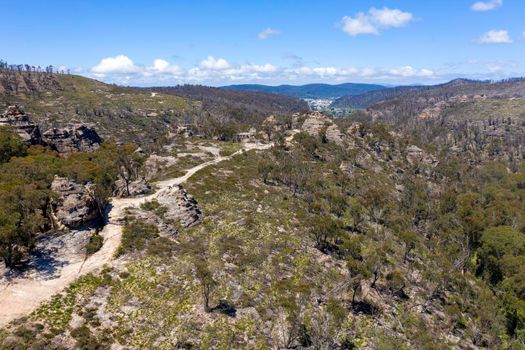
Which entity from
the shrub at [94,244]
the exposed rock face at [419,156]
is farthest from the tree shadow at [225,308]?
the exposed rock face at [419,156]

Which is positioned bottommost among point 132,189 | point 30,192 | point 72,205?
point 132,189

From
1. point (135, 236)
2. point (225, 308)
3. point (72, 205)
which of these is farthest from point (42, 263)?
point (225, 308)

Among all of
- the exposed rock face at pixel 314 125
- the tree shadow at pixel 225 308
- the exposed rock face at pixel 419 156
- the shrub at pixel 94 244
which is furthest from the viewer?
the exposed rock face at pixel 314 125

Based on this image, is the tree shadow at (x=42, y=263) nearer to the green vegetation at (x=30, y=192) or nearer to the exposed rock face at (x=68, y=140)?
the green vegetation at (x=30, y=192)

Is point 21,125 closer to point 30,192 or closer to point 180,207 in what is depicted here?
point 30,192

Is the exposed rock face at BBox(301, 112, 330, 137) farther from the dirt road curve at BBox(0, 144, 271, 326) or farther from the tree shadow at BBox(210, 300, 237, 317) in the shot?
the tree shadow at BBox(210, 300, 237, 317)

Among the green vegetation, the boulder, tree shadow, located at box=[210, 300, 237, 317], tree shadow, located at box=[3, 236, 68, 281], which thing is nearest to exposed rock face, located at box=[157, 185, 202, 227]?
the green vegetation
